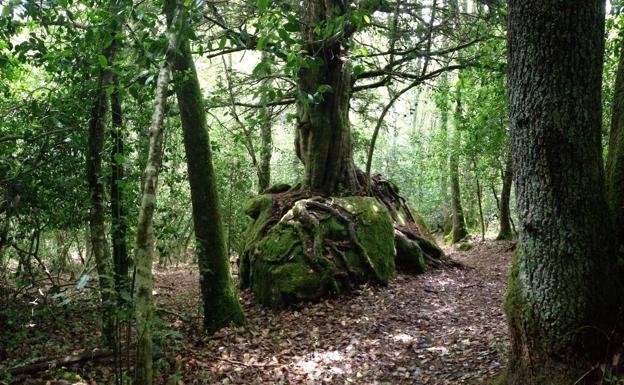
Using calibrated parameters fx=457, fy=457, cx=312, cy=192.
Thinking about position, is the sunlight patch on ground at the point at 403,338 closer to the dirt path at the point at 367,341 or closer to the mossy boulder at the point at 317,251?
the dirt path at the point at 367,341

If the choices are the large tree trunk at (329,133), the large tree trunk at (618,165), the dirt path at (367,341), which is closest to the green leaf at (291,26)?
the large tree trunk at (618,165)

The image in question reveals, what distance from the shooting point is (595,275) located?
314 centimetres

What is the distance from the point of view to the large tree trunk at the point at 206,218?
6602 millimetres

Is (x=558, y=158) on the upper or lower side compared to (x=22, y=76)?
lower

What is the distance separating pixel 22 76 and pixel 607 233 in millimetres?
13817

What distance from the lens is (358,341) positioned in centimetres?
636

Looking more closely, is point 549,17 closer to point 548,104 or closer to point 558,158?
point 548,104

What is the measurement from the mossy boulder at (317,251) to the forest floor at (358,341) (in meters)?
0.30

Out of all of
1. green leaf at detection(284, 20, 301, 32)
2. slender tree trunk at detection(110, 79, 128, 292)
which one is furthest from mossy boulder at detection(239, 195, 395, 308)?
green leaf at detection(284, 20, 301, 32)

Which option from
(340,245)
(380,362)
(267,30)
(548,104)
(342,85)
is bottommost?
(380,362)

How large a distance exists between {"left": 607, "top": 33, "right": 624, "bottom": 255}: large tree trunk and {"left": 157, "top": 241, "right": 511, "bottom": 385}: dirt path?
1.81m

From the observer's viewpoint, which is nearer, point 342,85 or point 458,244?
point 342,85

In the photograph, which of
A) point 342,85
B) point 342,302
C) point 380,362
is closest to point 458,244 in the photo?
point 342,85

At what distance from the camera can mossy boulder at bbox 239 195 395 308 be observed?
328 inches
